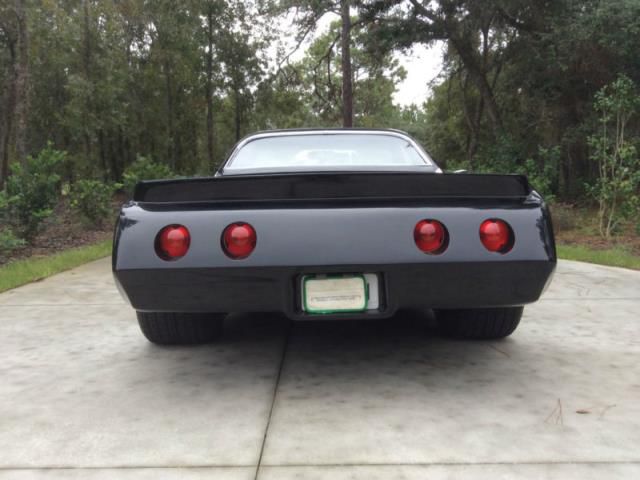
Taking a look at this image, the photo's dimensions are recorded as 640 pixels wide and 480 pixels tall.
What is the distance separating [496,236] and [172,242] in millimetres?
1292

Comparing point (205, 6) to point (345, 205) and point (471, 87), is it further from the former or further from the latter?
point (345, 205)

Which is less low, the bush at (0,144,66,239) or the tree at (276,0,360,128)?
the tree at (276,0,360,128)

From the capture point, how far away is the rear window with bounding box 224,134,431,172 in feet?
11.6

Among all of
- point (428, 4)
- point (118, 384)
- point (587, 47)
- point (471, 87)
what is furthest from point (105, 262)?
point (471, 87)

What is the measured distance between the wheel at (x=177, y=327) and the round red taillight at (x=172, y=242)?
78 centimetres

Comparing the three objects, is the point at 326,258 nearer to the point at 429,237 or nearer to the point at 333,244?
the point at 333,244

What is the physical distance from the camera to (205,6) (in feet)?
81.0

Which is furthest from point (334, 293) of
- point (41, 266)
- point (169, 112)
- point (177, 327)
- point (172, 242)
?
point (169, 112)

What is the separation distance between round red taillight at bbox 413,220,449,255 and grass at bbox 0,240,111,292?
3927 mm

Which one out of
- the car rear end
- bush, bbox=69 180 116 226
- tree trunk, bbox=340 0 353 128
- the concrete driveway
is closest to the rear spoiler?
the car rear end

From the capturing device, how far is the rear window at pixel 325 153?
11.6 ft

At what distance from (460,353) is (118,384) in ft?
5.47

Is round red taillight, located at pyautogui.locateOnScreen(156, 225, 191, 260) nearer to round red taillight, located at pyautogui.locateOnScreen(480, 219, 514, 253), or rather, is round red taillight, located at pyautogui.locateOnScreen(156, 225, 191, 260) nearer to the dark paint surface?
the dark paint surface

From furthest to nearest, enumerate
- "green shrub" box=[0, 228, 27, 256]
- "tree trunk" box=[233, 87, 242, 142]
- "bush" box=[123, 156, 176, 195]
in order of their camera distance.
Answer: "tree trunk" box=[233, 87, 242, 142] → "bush" box=[123, 156, 176, 195] → "green shrub" box=[0, 228, 27, 256]
